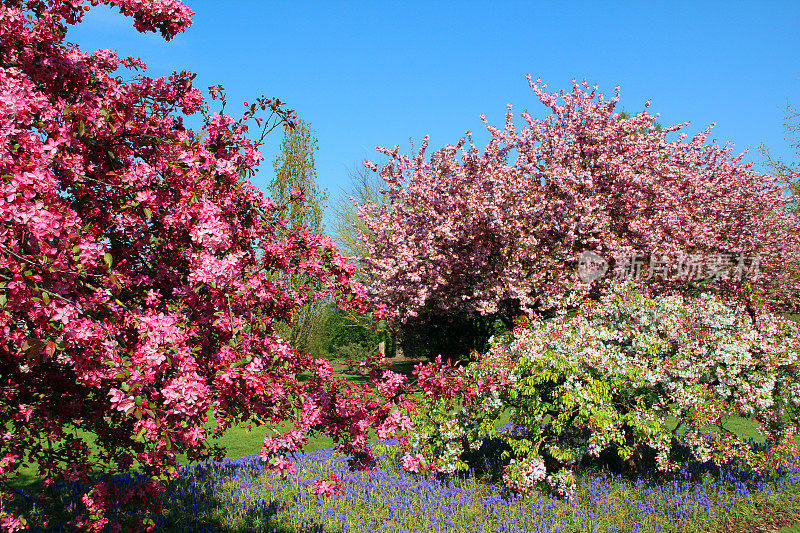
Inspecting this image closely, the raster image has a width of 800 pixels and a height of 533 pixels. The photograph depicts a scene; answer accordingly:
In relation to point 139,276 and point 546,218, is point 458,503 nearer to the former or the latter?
point 139,276

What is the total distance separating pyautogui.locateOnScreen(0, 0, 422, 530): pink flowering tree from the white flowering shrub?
3.16 meters

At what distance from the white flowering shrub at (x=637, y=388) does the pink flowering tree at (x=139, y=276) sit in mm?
3158

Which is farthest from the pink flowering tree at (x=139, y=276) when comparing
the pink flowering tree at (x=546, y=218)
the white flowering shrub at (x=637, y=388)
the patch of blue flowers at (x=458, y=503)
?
the pink flowering tree at (x=546, y=218)

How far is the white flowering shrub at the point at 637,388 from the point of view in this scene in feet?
23.3

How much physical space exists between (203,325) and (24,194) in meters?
1.42

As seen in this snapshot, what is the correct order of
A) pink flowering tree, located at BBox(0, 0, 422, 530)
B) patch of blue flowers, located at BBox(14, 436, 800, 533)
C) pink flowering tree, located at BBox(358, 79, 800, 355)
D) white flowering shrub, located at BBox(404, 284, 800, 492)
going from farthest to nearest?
pink flowering tree, located at BBox(358, 79, 800, 355) → white flowering shrub, located at BBox(404, 284, 800, 492) → patch of blue flowers, located at BBox(14, 436, 800, 533) → pink flowering tree, located at BBox(0, 0, 422, 530)

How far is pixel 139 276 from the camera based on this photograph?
13.0 ft

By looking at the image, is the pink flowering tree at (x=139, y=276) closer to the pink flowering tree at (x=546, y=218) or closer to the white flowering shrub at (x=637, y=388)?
the white flowering shrub at (x=637, y=388)

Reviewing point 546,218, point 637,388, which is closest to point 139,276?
point 637,388

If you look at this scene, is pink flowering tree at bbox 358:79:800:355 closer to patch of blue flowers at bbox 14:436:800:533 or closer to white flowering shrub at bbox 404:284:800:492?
white flowering shrub at bbox 404:284:800:492

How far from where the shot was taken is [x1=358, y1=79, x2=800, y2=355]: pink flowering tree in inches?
549

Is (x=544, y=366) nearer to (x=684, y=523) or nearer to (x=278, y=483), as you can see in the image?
(x=684, y=523)

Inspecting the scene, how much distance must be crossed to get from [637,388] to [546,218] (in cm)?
756

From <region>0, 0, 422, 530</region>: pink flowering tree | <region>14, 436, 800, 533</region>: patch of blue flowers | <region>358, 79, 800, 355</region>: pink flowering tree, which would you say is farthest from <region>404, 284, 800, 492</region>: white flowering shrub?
<region>358, 79, 800, 355</region>: pink flowering tree
